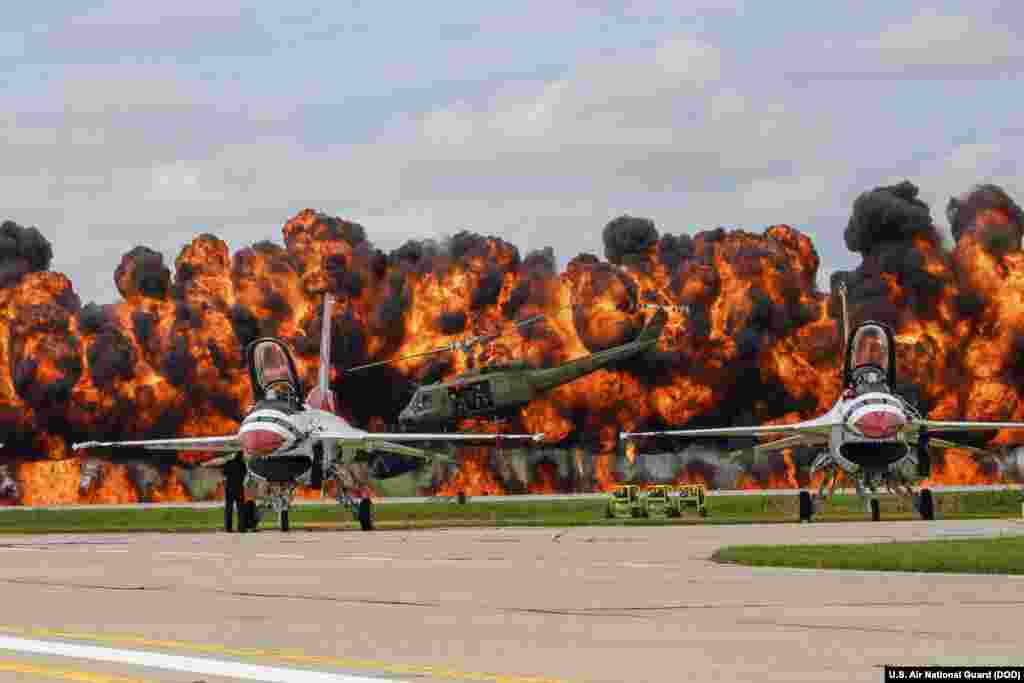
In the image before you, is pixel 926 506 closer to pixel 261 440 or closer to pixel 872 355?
pixel 872 355

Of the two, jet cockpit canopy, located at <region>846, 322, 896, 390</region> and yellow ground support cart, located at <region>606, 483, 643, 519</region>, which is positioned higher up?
jet cockpit canopy, located at <region>846, 322, 896, 390</region>

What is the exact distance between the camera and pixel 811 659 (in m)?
14.0

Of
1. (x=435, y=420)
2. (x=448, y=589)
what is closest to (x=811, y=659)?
(x=448, y=589)

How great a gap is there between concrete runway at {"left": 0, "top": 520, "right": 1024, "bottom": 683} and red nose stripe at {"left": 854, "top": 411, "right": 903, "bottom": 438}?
26861 mm

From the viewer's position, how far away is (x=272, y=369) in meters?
59.7

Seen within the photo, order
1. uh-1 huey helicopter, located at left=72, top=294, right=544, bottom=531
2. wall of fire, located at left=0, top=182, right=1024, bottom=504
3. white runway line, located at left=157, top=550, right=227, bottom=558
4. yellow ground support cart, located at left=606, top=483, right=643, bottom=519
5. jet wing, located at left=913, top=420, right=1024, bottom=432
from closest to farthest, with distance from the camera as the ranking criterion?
white runway line, located at left=157, top=550, right=227, bottom=558
uh-1 huey helicopter, located at left=72, top=294, right=544, bottom=531
jet wing, located at left=913, top=420, right=1024, bottom=432
yellow ground support cart, located at left=606, top=483, right=643, bottom=519
wall of fire, located at left=0, top=182, right=1024, bottom=504

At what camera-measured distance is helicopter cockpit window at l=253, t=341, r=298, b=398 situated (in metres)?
59.7

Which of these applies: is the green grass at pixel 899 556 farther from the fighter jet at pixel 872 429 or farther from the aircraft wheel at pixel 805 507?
the aircraft wheel at pixel 805 507

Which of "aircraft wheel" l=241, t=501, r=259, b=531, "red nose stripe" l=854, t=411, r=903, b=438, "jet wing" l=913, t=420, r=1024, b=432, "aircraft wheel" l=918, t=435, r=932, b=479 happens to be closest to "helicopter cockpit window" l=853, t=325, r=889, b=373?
"red nose stripe" l=854, t=411, r=903, b=438

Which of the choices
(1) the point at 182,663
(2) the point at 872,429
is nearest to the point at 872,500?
(2) the point at 872,429

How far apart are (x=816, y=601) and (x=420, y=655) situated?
276 inches

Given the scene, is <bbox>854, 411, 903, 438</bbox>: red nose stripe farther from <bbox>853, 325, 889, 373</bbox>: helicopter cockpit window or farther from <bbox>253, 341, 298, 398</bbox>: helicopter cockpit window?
<bbox>253, 341, 298, 398</bbox>: helicopter cockpit window

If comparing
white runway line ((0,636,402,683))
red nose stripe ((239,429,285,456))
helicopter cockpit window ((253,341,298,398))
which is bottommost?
white runway line ((0,636,402,683))

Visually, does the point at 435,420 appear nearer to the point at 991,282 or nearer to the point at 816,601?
the point at 991,282
